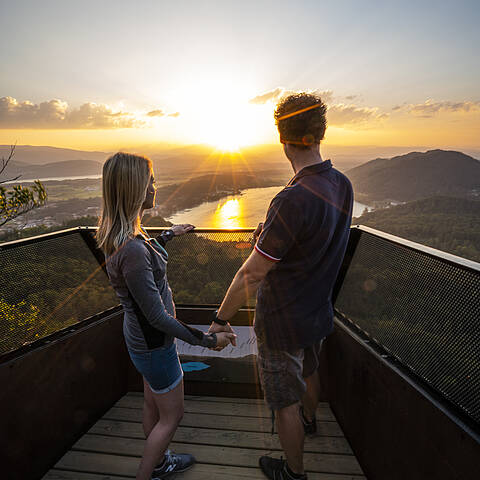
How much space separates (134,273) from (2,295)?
1620 millimetres

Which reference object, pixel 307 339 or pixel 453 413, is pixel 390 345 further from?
pixel 307 339

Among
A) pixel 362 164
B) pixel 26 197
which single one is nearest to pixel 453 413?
pixel 26 197

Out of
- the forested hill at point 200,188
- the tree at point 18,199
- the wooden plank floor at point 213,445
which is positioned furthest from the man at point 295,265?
the forested hill at point 200,188

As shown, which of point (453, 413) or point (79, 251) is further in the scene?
point (79, 251)

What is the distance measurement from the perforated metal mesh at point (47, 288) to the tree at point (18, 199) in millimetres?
4408

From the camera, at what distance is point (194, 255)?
255 cm

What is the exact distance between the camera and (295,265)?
1.28m

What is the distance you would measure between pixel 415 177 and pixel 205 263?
280 feet

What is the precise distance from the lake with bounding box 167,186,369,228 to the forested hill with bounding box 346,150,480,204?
6168cm

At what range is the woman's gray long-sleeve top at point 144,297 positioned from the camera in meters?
1.17

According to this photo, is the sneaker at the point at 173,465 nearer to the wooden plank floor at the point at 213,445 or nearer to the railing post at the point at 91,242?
the wooden plank floor at the point at 213,445

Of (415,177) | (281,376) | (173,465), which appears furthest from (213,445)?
(415,177)

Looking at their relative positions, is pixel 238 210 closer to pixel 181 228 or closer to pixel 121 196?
pixel 181 228

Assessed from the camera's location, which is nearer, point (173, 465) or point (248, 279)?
point (248, 279)
